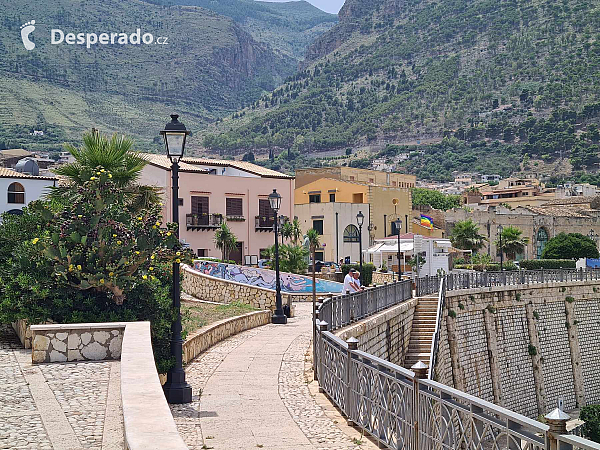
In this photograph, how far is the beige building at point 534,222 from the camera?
73250 mm

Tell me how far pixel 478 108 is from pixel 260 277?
486 feet

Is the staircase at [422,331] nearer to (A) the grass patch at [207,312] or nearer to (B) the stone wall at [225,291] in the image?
(B) the stone wall at [225,291]

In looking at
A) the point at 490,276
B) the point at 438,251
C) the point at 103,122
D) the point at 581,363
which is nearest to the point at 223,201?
the point at 438,251

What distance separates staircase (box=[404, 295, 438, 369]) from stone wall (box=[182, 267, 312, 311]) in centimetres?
461

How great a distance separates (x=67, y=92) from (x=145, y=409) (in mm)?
172701

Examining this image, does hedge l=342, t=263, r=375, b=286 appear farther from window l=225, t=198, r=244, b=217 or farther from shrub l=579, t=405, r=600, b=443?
shrub l=579, t=405, r=600, b=443

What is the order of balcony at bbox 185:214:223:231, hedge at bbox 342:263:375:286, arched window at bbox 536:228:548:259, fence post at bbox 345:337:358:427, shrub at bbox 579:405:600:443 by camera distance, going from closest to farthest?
fence post at bbox 345:337:358:427, shrub at bbox 579:405:600:443, hedge at bbox 342:263:375:286, balcony at bbox 185:214:223:231, arched window at bbox 536:228:548:259

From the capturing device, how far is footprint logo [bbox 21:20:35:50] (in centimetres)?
17699

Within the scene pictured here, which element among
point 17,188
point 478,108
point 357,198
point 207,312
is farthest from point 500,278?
point 478,108

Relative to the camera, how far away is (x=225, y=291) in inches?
1190

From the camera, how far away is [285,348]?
57.7 ft

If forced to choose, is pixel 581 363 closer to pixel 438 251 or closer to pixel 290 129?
pixel 438 251

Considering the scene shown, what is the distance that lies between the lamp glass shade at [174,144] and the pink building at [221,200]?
3434cm

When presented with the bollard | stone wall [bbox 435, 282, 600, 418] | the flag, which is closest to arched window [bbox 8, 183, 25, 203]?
stone wall [bbox 435, 282, 600, 418]
